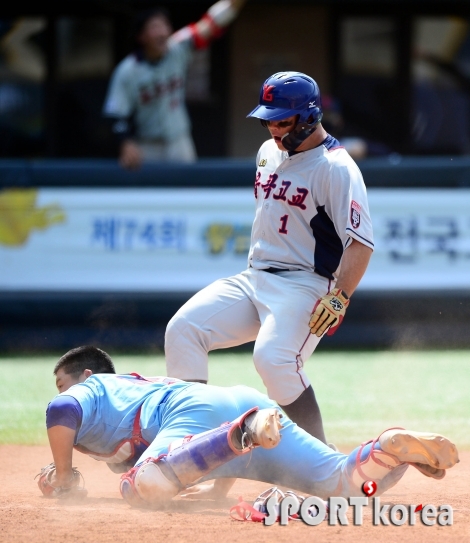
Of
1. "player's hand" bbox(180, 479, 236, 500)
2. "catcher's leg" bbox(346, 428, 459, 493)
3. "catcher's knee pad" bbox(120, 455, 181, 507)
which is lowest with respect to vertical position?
"player's hand" bbox(180, 479, 236, 500)

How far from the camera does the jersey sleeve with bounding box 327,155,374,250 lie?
4473mm

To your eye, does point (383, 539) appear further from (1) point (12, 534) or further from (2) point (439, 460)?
(1) point (12, 534)

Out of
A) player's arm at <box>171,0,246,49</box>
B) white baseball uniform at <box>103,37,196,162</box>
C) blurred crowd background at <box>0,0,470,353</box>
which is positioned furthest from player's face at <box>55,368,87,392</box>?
player's arm at <box>171,0,246,49</box>

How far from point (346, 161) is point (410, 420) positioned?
83.3 inches

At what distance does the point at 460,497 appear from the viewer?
171 inches

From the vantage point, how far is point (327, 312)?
4355mm

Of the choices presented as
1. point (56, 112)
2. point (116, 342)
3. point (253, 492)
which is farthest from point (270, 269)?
point (56, 112)

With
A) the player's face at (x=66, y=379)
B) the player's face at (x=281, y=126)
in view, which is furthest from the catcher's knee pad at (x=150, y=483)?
the player's face at (x=281, y=126)

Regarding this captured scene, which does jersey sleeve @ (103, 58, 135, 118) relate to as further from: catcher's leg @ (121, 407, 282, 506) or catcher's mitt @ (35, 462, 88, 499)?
catcher's leg @ (121, 407, 282, 506)

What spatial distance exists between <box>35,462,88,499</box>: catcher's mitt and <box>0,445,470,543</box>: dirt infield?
45 millimetres

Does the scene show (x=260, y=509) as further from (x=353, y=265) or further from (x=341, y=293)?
(x=353, y=265)

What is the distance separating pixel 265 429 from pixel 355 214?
127 centimetres

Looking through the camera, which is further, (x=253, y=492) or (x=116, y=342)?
(x=116, y=342)

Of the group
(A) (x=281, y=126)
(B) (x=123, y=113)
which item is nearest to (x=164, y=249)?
(B) (x=123, y=113)
